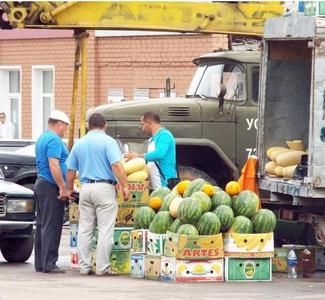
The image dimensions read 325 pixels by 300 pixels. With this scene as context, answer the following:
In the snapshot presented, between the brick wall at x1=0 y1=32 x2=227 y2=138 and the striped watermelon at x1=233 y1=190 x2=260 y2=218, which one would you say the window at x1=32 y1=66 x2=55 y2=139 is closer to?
the brick wall at x1=0 y1=32 x2=227 y2=138

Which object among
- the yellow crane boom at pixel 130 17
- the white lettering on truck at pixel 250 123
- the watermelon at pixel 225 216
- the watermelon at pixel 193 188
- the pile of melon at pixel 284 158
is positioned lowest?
the watermelon at pixel 225 216

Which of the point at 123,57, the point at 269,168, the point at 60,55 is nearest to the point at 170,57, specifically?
the point at 123,57

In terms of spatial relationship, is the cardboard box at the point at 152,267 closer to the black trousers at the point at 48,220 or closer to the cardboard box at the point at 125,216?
the cardboard box at the point at 125,216

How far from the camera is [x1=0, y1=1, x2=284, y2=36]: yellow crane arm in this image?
61.8ft

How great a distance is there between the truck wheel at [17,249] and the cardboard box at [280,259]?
10.3ft

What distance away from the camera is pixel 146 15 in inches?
765

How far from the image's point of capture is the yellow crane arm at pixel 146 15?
1884 centimetres

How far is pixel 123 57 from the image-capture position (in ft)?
112

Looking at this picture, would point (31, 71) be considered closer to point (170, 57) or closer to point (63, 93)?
point (63, 93)

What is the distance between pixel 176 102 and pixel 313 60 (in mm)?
4702

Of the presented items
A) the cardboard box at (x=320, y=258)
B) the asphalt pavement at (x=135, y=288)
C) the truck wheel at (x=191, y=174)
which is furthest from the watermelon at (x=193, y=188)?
the truck wheel at (x=191, y=174)

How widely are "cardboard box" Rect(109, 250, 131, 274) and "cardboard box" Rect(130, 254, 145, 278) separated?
1.08ft

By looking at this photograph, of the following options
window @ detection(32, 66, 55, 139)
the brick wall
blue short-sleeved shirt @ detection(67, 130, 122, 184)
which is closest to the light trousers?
blue short-sleeved shirt @ detection(67, 130, 122, 184)

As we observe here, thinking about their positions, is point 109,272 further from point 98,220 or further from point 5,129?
point 5,129
